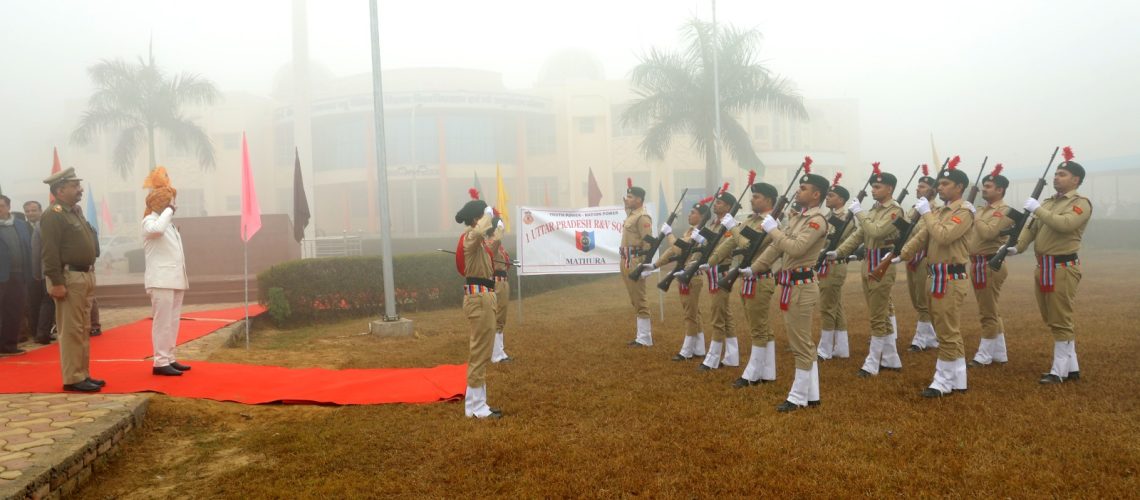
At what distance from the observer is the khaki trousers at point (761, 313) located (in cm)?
684

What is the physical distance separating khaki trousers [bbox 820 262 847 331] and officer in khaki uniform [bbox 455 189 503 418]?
4.12 meters

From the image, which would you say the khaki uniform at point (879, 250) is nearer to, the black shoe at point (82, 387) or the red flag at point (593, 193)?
the black shoe at point (82, 387)

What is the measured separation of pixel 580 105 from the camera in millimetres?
43125

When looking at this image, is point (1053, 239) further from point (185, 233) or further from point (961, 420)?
point (185, 233)

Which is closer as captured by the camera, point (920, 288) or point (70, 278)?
point (70, 278)

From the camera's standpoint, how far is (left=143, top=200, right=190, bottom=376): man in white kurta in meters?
7.15

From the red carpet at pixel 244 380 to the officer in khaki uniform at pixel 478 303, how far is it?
29.7 inches

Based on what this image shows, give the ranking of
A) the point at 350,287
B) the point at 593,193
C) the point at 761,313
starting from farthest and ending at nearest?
1. the point at 593,193
2. the point at 350,287
3. the point at 761,313

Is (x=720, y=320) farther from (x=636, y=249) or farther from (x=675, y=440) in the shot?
(x=675, y=440)

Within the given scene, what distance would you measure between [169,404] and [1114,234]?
3439cm

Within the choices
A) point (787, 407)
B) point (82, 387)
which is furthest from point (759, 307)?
point (82, 387)

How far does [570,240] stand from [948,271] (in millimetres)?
6594

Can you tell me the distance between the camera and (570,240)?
1198 cm

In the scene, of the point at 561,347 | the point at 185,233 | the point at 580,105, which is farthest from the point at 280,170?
the point at 561,347
